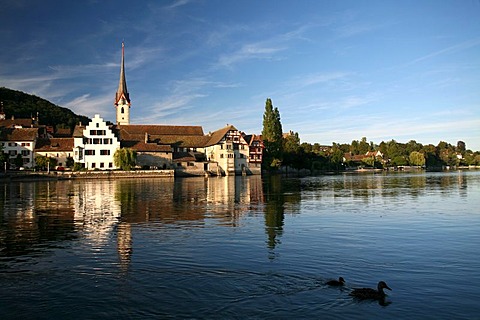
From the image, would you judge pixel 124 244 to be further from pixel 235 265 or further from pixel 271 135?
pixel 271 135

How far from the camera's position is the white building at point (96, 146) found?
98.9 meters

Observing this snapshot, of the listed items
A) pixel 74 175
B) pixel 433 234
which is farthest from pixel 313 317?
pixel 74 175

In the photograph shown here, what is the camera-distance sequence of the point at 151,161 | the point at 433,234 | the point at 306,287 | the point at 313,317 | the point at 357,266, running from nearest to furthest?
the point at 313,317 → the point at 306,287 → the point at 357,266 → the point at 433,234 → the point at 151,161

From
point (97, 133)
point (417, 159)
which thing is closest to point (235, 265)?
point (97, 133)

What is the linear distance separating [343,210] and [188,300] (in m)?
21.3

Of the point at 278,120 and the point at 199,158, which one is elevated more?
the point at 278,120

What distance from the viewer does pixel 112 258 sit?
51.5 ft

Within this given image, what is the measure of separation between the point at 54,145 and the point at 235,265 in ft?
326

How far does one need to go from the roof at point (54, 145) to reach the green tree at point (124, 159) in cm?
1386

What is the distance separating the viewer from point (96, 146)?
9994cm

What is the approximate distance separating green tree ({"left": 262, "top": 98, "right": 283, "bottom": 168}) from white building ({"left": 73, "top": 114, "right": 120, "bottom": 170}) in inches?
1747

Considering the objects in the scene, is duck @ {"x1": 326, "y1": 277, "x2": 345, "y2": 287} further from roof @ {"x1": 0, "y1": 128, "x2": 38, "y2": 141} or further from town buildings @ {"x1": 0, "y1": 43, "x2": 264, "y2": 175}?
roof @ {"x1": 0, "y1": 128, "x2": 38, "y2": 141}

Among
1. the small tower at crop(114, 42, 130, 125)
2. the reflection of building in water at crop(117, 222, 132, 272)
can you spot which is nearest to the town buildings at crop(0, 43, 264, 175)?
the small tower at crop(114, 42, 130, 125)

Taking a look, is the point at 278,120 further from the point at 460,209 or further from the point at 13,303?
the point at 13,303
